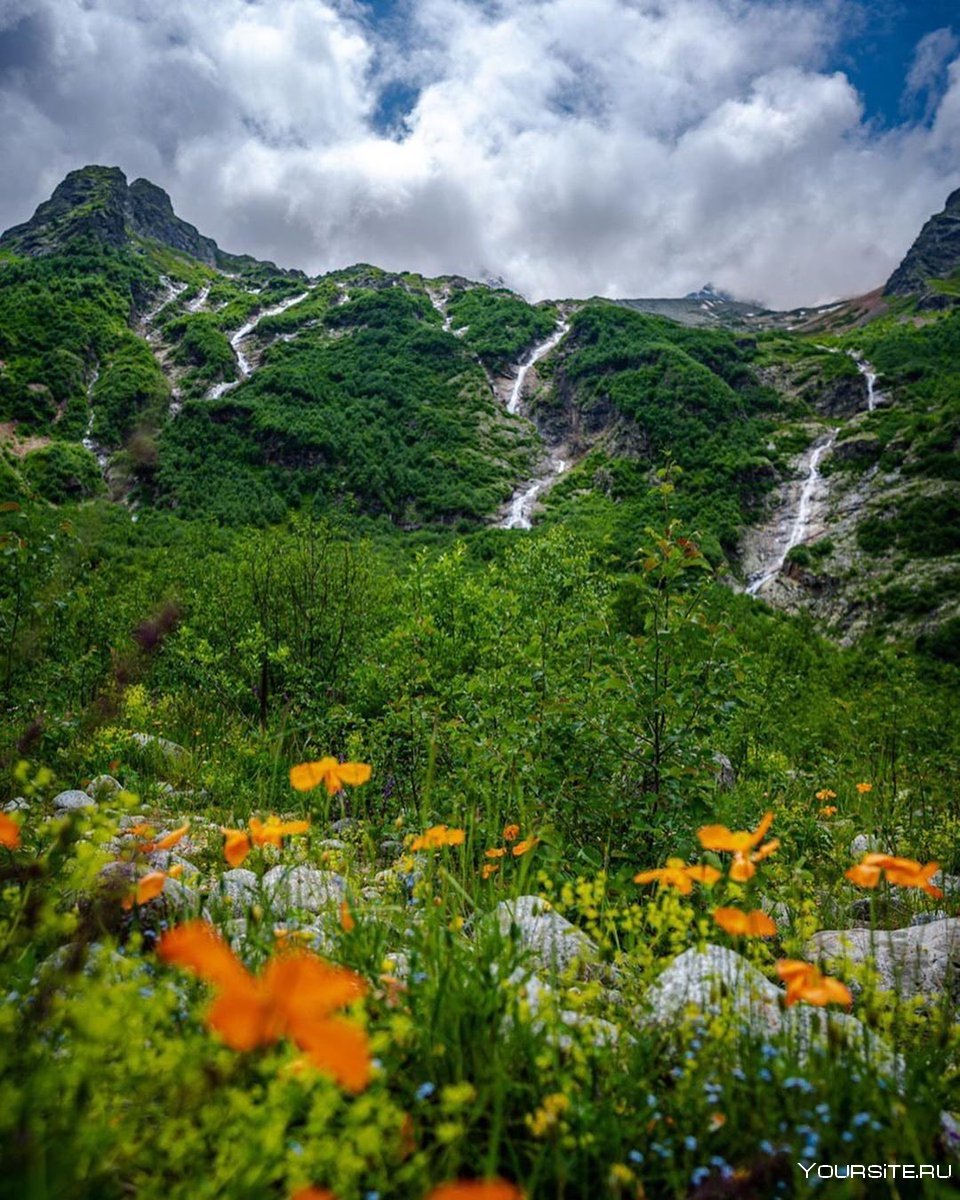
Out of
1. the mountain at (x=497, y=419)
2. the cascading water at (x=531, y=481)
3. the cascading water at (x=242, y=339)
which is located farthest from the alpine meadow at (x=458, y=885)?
the cascading water at (x=242, y=339)

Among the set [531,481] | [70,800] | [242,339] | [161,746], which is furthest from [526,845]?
[242,339]

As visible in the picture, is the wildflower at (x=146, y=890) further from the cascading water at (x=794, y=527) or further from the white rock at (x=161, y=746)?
the cascading water at (x=794, y=527)

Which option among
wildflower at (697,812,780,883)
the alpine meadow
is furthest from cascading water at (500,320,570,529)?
wildflower at (697,812,780,883)

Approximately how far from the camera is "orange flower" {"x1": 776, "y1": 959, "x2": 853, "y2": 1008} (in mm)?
1223

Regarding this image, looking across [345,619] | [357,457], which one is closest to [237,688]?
[345,619]

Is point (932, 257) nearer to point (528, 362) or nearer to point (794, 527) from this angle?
point (528, 362)

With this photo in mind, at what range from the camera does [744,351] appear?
69.1m

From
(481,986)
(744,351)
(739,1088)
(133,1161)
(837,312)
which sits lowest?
(133,1161)

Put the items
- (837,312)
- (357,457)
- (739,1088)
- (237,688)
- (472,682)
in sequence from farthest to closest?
(837,312)
(357,457)
(237,688)
(472,682)
(739,1088)

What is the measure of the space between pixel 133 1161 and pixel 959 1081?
2.07 meters

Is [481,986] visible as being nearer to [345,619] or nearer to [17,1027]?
[17,1027]

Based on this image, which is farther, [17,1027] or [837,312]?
[837,312]

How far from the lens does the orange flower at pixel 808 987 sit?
4.01ft

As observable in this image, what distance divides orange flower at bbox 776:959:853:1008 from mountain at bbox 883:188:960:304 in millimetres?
161367
